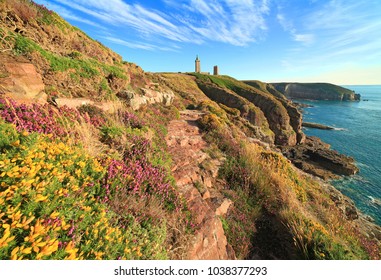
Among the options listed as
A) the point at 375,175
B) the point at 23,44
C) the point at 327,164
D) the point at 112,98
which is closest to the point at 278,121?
the point at 327,164

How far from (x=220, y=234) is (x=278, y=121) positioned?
51551 millimetres

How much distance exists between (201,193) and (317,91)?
6988 inches

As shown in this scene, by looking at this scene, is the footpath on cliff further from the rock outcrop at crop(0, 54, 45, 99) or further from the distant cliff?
the distant cliff

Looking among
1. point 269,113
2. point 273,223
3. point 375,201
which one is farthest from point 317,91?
point 273,223

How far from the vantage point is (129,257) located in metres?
2.74

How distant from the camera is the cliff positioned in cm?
238

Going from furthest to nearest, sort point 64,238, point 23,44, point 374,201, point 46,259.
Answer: point 374,201 → point 23,44 → point 64,238 → point 46,259

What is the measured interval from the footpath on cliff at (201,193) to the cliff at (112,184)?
0.11ft

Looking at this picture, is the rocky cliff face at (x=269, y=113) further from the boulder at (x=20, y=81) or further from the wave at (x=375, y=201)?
the boulder at (x=20, y=81)

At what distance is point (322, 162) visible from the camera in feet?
104

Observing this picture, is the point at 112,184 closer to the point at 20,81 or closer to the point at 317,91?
the point at 20,81

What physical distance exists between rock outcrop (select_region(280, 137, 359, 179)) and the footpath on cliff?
27358 mm
